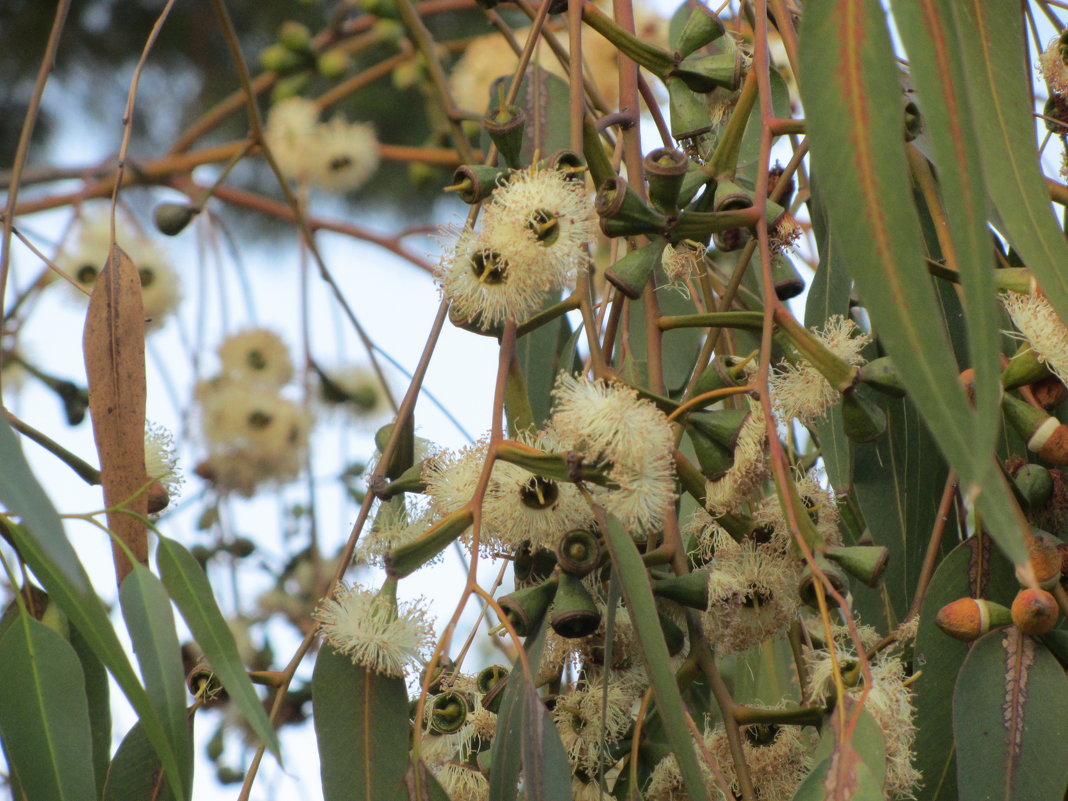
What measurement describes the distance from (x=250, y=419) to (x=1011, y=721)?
1.01 metres

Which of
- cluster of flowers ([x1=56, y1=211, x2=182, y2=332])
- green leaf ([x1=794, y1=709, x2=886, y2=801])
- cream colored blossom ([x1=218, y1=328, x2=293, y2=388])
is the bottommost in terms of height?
green leaf ([x1=794, y1=709, x2=886, y2=801])

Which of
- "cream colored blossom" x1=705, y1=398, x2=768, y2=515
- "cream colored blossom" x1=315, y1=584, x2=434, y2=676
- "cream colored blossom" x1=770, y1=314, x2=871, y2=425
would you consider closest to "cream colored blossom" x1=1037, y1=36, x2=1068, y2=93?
"cream colored blossom" x1=770, y1=314, x2=871, y2=425

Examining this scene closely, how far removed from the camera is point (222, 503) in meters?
1.50

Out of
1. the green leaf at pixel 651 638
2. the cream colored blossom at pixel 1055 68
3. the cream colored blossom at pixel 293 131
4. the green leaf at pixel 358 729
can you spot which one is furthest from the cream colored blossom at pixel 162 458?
the cream colored blossom at pixel 293 131

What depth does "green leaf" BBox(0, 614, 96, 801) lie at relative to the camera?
27.6 inches

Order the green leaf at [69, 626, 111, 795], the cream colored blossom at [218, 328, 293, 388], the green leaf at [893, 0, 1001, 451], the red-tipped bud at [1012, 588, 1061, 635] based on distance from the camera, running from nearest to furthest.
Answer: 1. the green leaf at [893, 0, 1001, 451]
2. the red-tipped bud at [1012, 588, 1061, 635]
3. the green leaf at [69, 626, 111, 795]
4. the cream colored blossom at [218, 328, 293, 388]

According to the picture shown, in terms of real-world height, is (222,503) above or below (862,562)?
above

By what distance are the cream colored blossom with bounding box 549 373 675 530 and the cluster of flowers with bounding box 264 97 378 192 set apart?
4.03 feet

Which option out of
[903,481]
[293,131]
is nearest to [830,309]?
[903,481]

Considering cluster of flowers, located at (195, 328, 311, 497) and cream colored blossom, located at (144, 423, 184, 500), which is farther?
cluster of flowers, located at (195, 328, 311, 497)

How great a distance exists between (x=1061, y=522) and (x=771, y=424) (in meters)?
0.29

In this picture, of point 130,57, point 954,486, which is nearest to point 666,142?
point 954,486

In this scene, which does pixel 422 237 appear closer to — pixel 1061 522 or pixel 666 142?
pixel 666 142

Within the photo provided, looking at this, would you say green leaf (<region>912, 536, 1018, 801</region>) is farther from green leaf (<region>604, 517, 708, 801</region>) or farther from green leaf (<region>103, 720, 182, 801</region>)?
green leaf (<region>103, 720, 182, 801</region>)
